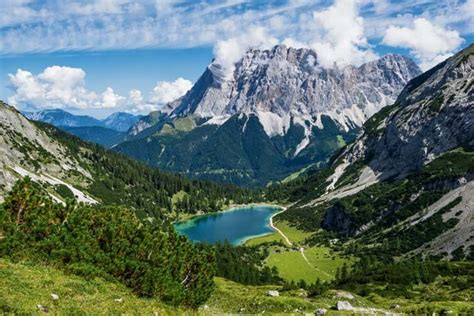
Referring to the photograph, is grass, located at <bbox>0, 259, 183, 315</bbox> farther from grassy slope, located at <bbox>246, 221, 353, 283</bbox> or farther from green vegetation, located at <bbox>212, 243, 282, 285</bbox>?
grassy slope, located at <bbox>246, 221, 353, 283</bbox>

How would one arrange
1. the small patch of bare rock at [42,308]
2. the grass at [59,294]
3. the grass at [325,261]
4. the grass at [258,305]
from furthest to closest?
1. the grass at [325,261]
2. the grass at [258,305]
3. the grass at [59,294]
4. the small patch of bare rock at [42,308]

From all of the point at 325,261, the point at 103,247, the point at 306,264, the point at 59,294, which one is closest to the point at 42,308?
the point at 59,294

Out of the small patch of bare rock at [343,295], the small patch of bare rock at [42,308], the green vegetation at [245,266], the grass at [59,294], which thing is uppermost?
the green vegetation at [245,266]

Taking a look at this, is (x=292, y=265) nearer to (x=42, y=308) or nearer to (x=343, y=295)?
(x=343, y=295)

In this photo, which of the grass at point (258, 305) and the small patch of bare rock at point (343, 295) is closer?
the grass at point (258, 305)

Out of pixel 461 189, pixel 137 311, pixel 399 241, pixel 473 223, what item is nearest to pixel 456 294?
pixel 137 311

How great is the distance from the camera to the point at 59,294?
28234 mm

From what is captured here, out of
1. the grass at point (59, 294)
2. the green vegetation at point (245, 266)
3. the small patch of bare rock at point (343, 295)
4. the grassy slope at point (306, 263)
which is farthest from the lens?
the grassy slope at point (306, 263)

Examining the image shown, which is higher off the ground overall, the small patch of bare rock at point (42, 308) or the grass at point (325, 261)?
the grass at point (325, 261)

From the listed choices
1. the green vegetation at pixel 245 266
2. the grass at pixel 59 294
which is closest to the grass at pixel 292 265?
the green vegetation at pixel 245 266

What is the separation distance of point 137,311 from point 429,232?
167 metres

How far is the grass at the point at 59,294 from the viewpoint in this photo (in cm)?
2527

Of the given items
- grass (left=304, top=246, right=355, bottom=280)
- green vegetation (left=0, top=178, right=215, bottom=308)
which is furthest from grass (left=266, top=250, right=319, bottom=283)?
green vegetation (left=0, top=178, right=215, bottom=308)

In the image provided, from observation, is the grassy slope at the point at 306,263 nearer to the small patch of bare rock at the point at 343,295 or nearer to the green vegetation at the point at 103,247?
the small patch of bare rock at the point at 343,295
